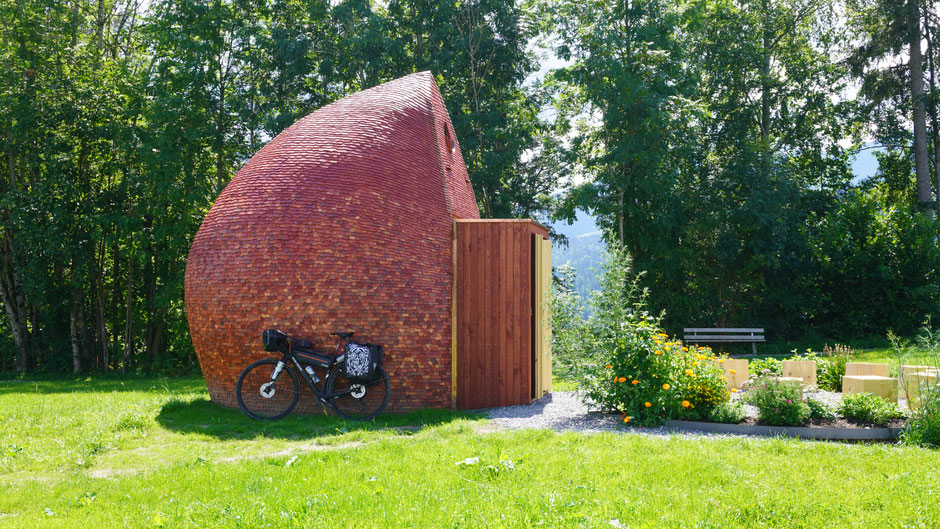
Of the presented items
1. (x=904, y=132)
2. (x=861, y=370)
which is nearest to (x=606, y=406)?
(x=861, y=370)

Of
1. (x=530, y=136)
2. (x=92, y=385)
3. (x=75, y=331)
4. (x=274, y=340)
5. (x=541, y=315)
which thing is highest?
(x=530, y=136)

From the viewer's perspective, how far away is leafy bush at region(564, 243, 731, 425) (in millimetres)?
7742

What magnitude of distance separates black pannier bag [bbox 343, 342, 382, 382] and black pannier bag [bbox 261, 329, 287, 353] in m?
0.87

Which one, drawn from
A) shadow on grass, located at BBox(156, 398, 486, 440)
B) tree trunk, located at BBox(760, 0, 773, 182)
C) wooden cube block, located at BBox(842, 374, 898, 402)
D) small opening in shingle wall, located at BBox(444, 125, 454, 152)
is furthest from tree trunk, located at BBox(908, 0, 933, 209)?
shadow on grass, located at BBox(156, 398, 486, 440)

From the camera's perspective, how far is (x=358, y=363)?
812 centimetres

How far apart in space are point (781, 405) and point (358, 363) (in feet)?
16.5

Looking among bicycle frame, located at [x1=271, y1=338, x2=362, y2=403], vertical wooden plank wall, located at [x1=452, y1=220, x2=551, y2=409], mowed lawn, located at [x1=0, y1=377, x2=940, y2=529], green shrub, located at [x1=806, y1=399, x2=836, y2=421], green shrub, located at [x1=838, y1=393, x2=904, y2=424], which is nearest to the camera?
mowed lawn, located at [x1=0, y1=377, x2=940, y2=529]

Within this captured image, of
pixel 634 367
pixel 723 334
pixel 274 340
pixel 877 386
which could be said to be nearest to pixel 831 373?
pixel 877 386

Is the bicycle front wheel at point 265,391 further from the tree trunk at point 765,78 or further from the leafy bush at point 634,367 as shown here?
the tree trunk at point 765,78

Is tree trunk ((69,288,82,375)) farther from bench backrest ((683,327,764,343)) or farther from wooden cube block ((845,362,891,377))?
wooden cube block ((845,362,891,377))

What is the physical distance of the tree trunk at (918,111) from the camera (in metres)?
21.5

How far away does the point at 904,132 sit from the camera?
23.1 metres

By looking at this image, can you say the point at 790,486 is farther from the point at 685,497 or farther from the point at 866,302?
the point at 866,302

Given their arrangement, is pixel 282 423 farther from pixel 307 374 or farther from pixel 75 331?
pixel 75 331
